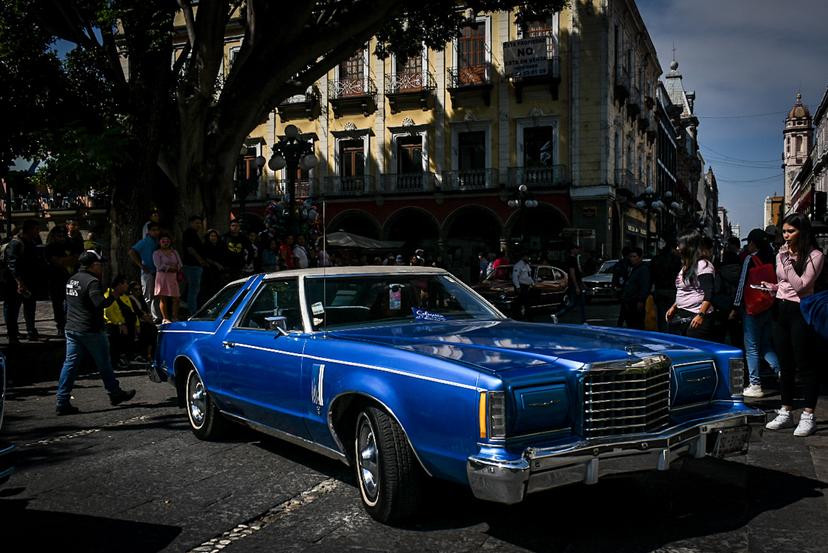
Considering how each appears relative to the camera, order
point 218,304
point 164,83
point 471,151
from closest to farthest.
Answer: point 218,304
point 164,83
point 471,151

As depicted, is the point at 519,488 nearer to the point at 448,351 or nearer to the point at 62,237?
the point at 448,351

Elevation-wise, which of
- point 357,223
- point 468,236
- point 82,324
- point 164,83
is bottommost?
point 82,324

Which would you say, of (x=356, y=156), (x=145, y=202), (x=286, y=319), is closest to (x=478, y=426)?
(x=286, y=319)

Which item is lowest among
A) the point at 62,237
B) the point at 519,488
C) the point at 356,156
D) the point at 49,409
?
the point at 49,409

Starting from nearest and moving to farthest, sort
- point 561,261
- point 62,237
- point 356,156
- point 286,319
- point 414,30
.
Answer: point 286,319 < point 62,237 < point 414,30 < point 561,261 < point 356,156

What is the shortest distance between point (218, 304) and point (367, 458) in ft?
8.75

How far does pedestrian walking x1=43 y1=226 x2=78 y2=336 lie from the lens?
11258 mm

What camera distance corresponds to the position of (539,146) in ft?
103

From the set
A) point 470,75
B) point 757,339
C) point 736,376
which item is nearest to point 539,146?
point 470,75

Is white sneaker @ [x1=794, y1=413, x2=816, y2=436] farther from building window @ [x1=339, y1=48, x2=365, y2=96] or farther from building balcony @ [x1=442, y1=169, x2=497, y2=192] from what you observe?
building window @ [x1=339, y1=48, x2=365, y2=96]

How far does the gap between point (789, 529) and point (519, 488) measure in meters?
1.59

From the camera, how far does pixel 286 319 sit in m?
5.06

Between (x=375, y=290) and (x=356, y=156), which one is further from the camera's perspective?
(x=356, y=156)

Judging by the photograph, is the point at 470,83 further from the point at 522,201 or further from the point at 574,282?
the point at 574,282
